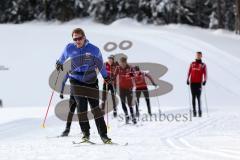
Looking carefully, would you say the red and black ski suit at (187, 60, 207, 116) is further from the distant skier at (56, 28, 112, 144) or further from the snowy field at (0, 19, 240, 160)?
the distant skier at (56, 28, 112, 144)

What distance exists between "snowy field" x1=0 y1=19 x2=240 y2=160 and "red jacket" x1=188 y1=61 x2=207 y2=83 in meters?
1.07

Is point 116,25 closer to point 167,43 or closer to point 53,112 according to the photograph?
point 167,43

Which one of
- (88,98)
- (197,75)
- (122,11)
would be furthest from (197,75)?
(122,11)

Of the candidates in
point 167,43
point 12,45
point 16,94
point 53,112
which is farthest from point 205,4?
point 53,112

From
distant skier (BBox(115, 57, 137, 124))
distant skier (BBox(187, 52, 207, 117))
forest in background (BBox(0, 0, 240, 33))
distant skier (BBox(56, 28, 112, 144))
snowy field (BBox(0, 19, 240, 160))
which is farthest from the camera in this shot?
forest in background (BBox(0, 0, 240, 33))

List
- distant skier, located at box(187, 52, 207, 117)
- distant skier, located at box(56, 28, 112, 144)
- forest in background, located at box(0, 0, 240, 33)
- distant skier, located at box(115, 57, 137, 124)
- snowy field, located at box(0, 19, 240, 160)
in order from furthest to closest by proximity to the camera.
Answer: forest in background, located at box(0, 0, 240, 33), distant skier, located at box(187, 52, 207, 117), distant skier, located at box(115, 57, 137, 124), distant skier, located at box(56, 28, 112, 144), snowy field, located at box(0, 19, 240, 160)

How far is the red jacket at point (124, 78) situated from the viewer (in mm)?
14125

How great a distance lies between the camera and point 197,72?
15.2 m

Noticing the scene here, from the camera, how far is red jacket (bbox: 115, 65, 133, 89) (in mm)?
14125

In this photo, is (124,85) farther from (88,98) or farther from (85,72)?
(85,72)

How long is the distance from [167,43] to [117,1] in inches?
493

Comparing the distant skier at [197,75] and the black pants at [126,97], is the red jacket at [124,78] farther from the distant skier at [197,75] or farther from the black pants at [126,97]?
the distant skier at [197,75]

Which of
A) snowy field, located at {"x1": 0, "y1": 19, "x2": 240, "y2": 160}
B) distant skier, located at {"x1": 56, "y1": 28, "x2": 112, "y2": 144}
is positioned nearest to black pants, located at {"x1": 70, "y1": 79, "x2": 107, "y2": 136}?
distant skier, located at {"x1": 56, "y1": 28, "x2": 112, "y2": 144}

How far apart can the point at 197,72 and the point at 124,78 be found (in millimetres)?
2228
